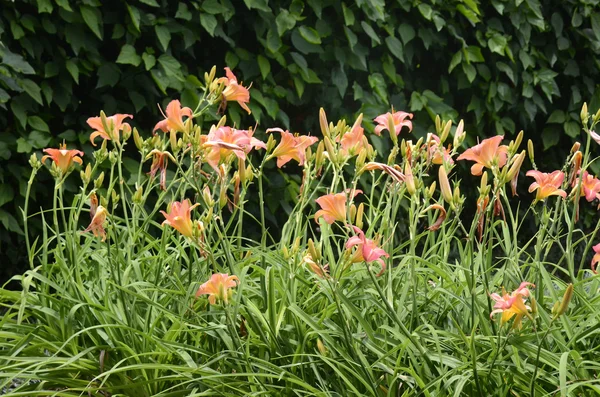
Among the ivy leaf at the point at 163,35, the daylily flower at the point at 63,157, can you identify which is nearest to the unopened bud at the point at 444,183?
the daylily flower at the point at 63,157

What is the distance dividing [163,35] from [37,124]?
0.69m

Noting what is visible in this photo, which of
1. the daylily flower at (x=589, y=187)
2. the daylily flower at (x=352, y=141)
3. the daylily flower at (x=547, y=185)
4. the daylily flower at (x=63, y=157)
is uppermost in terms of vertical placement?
the daylily flower at (x=352, y=141)

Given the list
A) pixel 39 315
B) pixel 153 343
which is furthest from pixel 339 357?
pixel 39 315

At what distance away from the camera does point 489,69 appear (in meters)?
5.07

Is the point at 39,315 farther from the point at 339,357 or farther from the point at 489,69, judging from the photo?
the point at 489,69

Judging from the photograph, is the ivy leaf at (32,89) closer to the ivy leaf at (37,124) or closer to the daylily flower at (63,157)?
the ivy leaf at (37,124)

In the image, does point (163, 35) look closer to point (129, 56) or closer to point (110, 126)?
point (129, 56)

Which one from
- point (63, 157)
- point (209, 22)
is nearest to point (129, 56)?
point (209, 22)

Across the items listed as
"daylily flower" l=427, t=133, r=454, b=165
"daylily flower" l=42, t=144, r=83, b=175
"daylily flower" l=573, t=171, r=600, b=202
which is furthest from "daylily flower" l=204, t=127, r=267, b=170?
"daylily flower" l=573, t=171, r=600, b=202

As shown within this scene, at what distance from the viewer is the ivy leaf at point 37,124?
3.67 m

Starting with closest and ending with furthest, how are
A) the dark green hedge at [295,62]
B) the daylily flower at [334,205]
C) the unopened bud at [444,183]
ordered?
the daylily flower at [334,205] → the unopened bud at [444,183] → the dark green hedge at [295,62]

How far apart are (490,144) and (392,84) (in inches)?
114

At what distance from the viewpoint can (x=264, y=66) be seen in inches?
161

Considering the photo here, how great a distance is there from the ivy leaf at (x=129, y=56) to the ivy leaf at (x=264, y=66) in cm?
61
